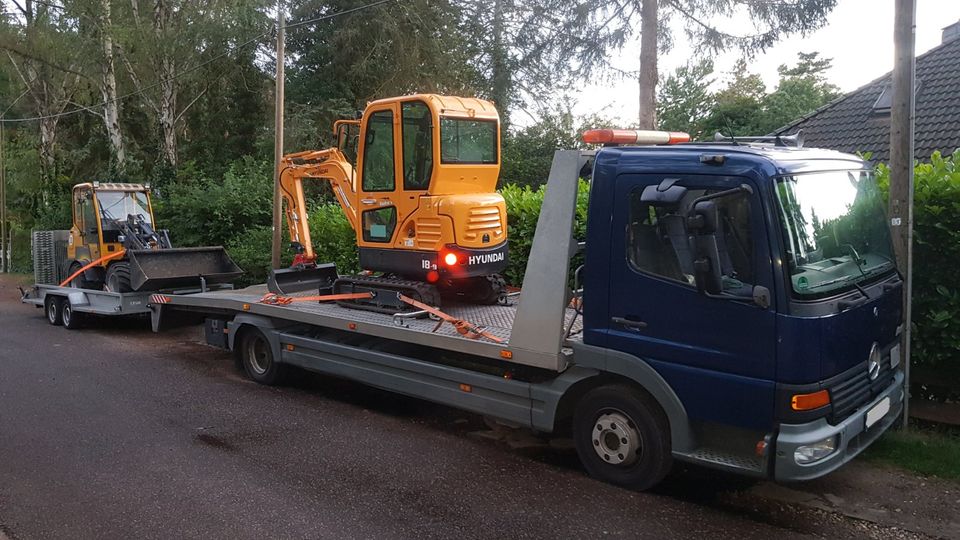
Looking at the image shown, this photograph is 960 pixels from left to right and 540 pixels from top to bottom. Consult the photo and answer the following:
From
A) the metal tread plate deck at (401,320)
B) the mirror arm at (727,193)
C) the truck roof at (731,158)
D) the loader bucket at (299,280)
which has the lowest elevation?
the metal tread plate deck at (401,320)

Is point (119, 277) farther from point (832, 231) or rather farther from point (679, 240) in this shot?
point (832, 231)

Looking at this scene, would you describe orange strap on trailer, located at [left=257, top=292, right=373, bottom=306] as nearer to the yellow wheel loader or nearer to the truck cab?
the truck cab

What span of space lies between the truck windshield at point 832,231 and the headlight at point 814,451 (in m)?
0.90

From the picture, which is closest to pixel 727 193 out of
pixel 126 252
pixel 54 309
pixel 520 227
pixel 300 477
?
pixel 300 477

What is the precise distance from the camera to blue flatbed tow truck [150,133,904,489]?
14.6 feet

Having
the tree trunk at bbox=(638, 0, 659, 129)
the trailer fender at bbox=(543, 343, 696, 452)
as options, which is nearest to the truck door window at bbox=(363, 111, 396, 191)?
the trailer fender at bbox=(543, 343, 696, 452)

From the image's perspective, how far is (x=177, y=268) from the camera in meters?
12.4

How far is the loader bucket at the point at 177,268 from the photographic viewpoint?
39.1ft

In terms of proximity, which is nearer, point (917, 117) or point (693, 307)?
point (693, 307)

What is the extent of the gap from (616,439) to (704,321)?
1163 millimetres

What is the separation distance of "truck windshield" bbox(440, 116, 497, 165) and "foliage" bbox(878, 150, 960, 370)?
387 cm

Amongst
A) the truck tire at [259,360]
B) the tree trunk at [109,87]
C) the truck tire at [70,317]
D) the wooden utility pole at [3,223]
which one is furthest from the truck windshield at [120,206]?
the wooden utility pole at [3,223]

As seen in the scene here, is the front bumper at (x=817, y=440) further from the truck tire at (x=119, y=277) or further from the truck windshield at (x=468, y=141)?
the truck tire at (x=119, y=277)

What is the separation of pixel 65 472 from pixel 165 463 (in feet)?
2.43
